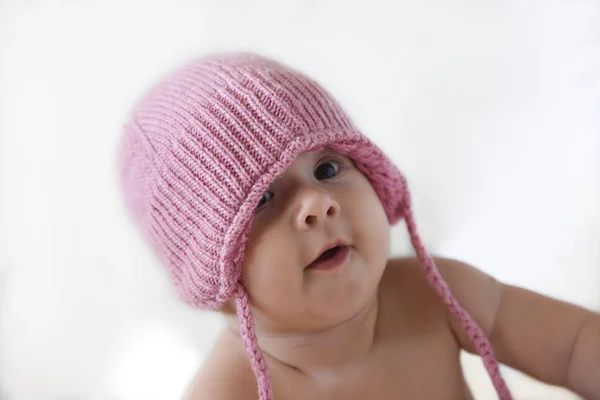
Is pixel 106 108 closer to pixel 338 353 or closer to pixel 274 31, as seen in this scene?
pixel 274 31

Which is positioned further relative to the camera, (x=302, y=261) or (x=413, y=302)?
(x=413, y=302)

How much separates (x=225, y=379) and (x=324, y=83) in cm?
46

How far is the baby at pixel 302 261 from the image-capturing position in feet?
1.88

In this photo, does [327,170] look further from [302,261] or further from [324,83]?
[324,83]

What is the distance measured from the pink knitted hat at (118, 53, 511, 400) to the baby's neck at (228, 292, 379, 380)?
0.07 metres

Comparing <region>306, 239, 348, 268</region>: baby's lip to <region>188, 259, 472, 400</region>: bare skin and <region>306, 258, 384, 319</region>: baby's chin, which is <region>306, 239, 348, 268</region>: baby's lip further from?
<region>188, 259, 472, 400</region>: bare skin

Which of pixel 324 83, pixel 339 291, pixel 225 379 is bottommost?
pixel 225 379

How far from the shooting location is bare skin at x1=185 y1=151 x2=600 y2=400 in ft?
1.89

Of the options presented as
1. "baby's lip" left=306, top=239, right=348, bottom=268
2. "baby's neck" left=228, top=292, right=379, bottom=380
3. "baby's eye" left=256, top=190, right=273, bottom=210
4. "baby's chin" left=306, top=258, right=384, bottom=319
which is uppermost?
"baby's eye" left=256, top=190, right=273, bottom=210

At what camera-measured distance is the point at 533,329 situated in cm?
68

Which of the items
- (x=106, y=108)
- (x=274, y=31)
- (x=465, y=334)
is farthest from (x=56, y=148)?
(x=465, y=334)

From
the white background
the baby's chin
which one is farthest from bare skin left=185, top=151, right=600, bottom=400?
the white background

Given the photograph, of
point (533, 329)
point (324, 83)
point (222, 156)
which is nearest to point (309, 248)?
point (222, 156)

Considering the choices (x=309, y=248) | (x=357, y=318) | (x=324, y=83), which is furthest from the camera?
(x=324, y=83)
